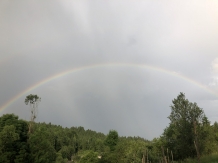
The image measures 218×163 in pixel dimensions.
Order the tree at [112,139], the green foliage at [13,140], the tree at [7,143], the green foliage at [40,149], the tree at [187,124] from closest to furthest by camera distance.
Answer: the tree at [187,124] < the tree at [7,143] < the green foliage at [13,140] < the green foliage at [40,149] < the tree at [112,139]

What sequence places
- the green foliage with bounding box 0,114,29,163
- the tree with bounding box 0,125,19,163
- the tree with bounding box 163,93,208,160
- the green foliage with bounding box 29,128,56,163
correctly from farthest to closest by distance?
the green foliage with bounding box 29,128,56,163 → the green foliage with bounding box 0,114,29,163 → the tree with bounding box 0,125,19,163 → the tree with bounding box 163,93,208,160

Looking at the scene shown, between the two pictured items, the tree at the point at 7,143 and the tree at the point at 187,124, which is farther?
the tree at the point at 7,143

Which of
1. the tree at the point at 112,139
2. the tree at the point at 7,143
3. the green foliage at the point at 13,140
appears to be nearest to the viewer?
the tree at the point at 7,143

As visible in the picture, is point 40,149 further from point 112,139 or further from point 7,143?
point 112,139

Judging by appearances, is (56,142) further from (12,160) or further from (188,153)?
(188,153)

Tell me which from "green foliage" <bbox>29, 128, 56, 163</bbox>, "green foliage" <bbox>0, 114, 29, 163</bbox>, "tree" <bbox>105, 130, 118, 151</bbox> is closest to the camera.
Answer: "green foliage" <bbox>0, 114, 29, 163</bbox>

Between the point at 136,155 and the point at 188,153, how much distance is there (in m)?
15.3

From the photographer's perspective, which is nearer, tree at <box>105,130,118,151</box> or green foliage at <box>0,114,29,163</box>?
green foliage at <box>0,114,29,163</box>

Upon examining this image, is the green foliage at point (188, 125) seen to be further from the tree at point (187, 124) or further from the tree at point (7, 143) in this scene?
the tree at point (7, 143)

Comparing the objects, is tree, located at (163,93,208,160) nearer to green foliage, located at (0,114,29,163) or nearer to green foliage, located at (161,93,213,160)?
green foliage, located at (161,93,213,160)

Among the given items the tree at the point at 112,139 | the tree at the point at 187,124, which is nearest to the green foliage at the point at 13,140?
the tree at the point at 187,124

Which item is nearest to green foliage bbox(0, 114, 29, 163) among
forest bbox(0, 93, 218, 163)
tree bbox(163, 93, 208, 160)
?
forest bbox(0, 93, 218, 163)

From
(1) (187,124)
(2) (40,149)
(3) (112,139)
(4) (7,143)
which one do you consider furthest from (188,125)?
(3) (112,139)

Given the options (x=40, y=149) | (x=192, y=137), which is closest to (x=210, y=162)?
(x=192, y=137)
